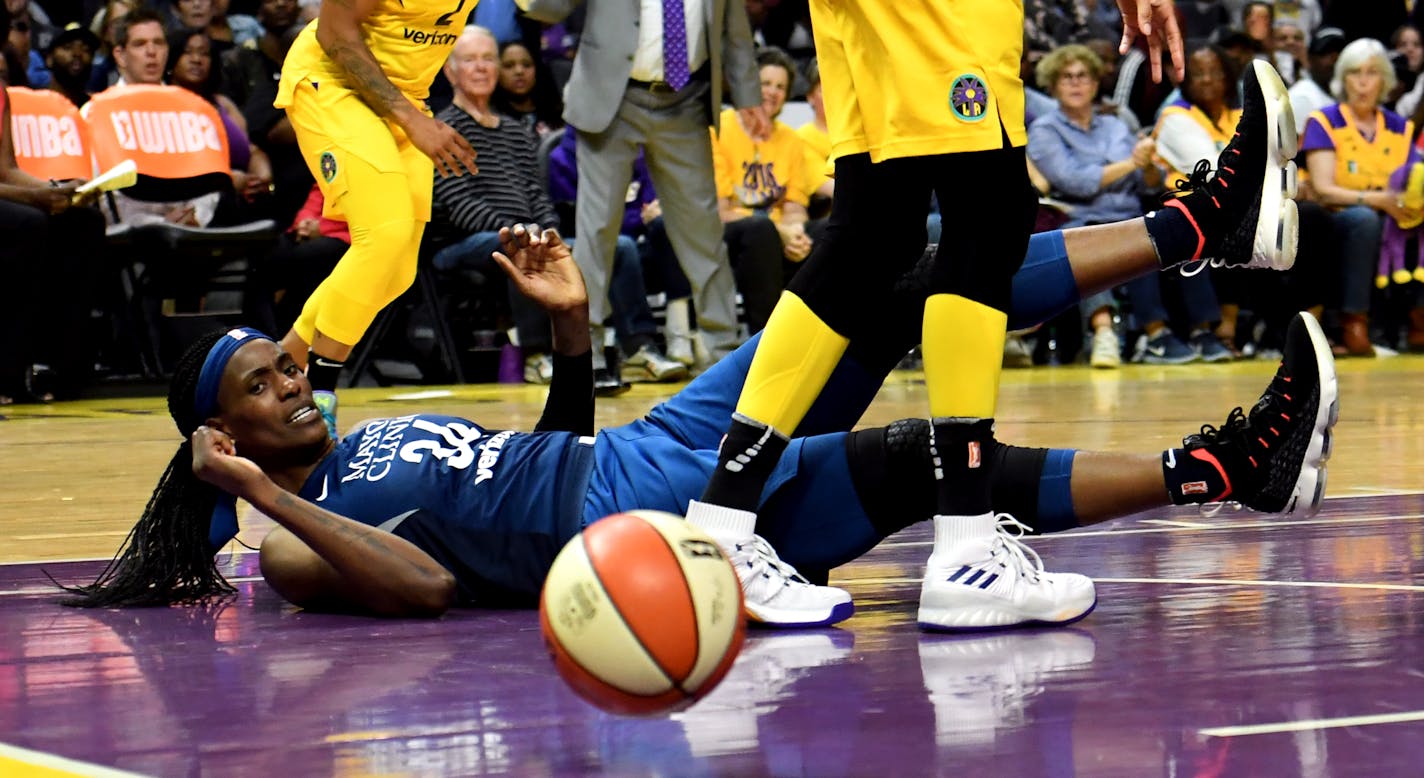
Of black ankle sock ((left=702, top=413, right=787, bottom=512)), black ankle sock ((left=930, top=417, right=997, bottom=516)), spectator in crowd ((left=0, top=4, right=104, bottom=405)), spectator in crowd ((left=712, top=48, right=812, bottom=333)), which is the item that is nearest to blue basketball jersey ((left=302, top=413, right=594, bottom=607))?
black ankle sock ((left=702, top=413, right=787, bottom=512))

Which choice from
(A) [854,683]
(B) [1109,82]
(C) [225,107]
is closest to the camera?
(A) [854,683]

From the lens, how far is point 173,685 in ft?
9.48

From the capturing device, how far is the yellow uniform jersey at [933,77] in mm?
3240

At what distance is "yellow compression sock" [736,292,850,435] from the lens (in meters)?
3.35

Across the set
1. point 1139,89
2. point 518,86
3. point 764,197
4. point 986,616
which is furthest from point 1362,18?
point 986,616

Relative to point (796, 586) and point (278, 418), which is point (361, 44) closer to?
point (278, 418)

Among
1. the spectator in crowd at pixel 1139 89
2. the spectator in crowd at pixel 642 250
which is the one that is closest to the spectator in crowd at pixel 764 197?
the spectator in crowd at pixel 642 250

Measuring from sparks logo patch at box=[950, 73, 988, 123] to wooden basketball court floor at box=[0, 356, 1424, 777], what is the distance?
2.80 feet

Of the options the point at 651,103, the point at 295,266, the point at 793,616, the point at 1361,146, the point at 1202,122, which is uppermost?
the point at 651,103

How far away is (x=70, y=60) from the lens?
33.3ft

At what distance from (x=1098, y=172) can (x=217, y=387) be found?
7802 millimetres

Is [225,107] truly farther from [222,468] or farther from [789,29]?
[222,468]

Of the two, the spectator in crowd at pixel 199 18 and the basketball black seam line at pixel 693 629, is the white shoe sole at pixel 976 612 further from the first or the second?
the spectator in crowd at pixel 199 18

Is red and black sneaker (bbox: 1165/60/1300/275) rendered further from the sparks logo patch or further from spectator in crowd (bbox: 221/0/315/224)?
spectator in crowd (bbox: 221/0/315/224)
